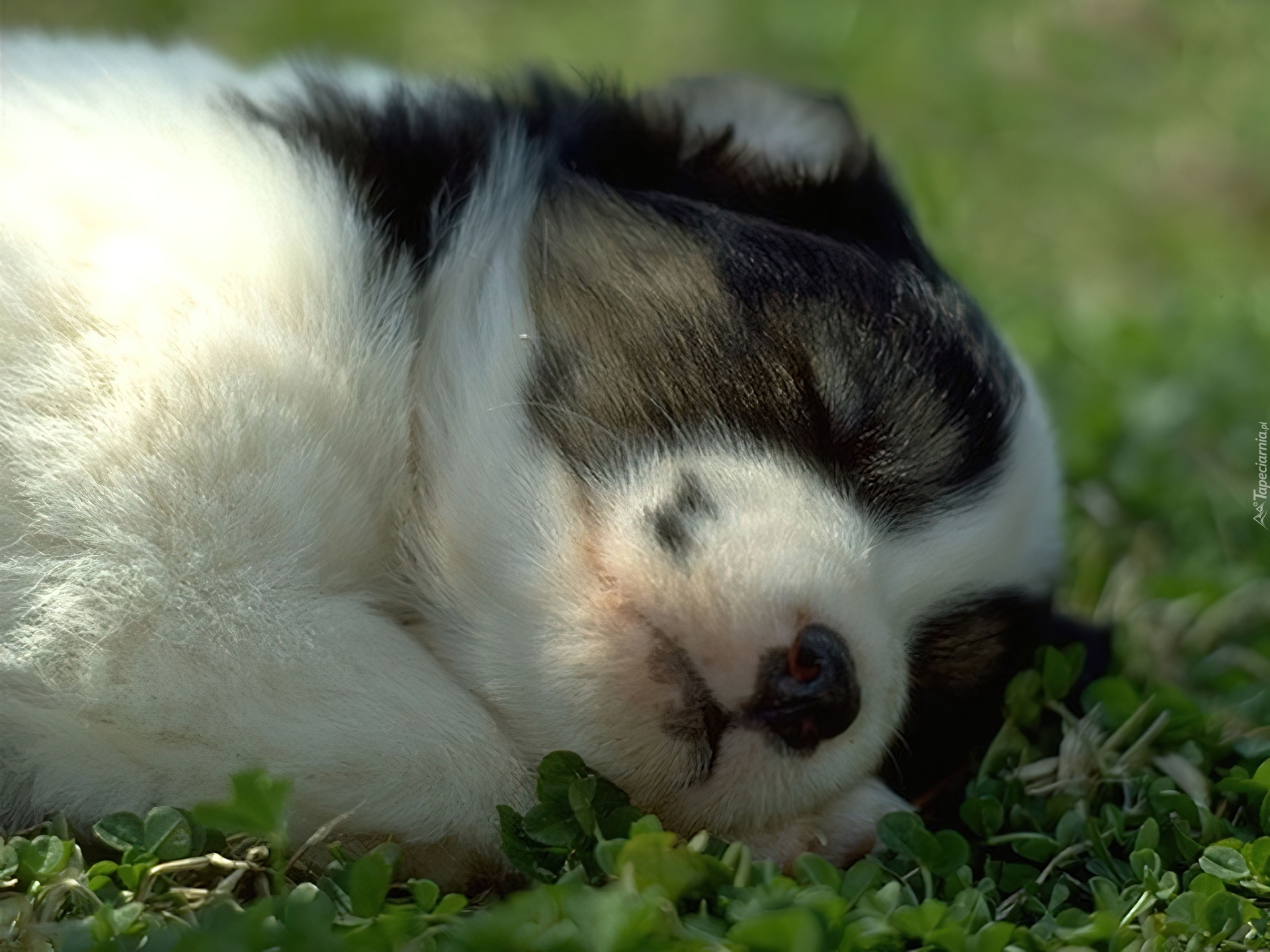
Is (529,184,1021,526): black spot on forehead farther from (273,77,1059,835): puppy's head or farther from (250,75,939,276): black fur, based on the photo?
(250,75,939,276): black fur

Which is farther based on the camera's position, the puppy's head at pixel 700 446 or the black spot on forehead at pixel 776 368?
the black spot on forehead at pixel 776 368

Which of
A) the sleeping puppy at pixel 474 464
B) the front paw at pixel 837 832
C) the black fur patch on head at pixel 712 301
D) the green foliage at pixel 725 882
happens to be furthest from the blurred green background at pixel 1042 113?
the front paw at pixel 837 832

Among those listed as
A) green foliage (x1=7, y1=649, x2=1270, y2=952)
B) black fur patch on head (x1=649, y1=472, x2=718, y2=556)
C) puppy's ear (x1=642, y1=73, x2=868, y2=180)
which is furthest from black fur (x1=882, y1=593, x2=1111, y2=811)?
puppy's ear (x1=642, y1=73, x2=868, y2=180)

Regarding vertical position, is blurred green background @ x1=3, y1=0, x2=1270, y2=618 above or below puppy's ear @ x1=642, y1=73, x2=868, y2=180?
above

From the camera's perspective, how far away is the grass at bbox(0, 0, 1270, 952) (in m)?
2.20

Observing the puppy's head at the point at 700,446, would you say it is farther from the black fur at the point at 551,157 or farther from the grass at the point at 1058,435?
the grass at the point at 1058,435

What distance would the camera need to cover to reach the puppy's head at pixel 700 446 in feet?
8.30

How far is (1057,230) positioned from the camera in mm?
7262

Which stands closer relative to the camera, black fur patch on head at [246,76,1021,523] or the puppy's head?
the puppy's head

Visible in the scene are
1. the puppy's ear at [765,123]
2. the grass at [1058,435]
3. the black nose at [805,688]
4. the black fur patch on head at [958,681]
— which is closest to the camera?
the grass at [1058,435]

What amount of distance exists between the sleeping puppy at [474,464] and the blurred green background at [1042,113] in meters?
2.13

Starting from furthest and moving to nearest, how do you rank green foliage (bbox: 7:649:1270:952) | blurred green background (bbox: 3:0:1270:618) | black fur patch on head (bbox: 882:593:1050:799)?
blurred green background (bbox: 3:0:1270:618) → black fur patch on head (bbox: 882:593:1050:799) → green foliage (bbox: 7:649:1270:952)

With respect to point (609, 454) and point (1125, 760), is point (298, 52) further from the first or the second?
point (1125, 760)

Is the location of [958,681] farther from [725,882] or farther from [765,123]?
[765,123]
